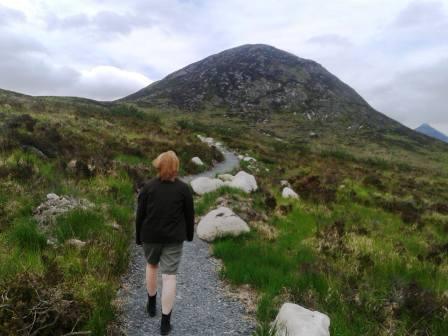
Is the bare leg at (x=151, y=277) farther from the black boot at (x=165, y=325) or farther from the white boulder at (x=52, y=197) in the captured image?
the white boulder at (x=52, y=197)

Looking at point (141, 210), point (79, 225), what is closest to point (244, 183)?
point (79, 225)

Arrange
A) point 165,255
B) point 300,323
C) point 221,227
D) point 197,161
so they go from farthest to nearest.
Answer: point 197,161 → point 221,227 → point 165,255 → point 300,323

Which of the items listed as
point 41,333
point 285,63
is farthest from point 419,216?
point 285,63

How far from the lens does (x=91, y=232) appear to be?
7652 millimetres

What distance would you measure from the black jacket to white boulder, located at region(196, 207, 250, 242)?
4.13 metres

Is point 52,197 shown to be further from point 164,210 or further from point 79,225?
point 164,210

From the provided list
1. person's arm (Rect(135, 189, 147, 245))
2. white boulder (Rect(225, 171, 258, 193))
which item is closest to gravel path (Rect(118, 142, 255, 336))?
person's arm (Rect(135, 189, 147, 245))

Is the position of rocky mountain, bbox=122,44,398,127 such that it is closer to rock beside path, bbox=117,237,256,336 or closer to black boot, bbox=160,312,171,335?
rock beside path, bbox=117,237,256,336

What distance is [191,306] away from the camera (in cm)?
652

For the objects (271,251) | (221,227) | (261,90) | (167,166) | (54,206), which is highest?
(261,90)

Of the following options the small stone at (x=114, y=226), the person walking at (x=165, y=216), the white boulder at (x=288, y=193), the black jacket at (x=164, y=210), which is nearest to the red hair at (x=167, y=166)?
the person walking at (x=165, y=216)

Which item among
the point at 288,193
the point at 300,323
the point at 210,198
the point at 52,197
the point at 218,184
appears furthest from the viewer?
the point at 288,193

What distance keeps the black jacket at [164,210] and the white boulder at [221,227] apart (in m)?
4.13

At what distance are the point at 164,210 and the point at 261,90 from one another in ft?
424
